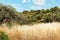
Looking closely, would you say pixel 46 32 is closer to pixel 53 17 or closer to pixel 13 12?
pixel 13 12

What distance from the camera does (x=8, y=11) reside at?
74.6 feet

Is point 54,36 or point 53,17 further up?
point 54,36

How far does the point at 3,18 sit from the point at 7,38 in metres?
Answer: 11.2

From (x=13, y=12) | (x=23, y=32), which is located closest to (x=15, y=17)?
(x=13, y=12)

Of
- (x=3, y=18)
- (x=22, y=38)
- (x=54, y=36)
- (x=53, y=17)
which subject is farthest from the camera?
(x=53, y=17)

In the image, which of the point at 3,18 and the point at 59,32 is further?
the point at 3,18

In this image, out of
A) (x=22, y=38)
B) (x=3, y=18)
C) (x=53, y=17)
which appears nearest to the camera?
(x=22, y=38)

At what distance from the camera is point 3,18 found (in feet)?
70.6

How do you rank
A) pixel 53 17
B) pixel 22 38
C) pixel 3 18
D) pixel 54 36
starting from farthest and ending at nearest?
pixel 53 17, pixel 3 18, pixel 22 38, pixel 54 36

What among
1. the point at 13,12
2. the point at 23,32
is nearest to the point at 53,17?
the point at 13,12

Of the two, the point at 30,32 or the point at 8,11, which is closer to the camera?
the point at 30,32

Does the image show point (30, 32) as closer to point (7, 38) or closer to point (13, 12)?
point (7, 38)

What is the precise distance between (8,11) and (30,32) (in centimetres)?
1226

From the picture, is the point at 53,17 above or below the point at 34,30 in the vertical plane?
below
